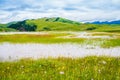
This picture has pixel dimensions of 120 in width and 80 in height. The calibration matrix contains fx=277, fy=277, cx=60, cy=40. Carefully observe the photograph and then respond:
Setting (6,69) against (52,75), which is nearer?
(52,75)

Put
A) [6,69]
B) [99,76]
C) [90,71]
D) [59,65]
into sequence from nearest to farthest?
[99,76] < [90,71] < [6,69] < [59,65]

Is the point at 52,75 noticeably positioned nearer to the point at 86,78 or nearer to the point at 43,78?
the point at 43,78

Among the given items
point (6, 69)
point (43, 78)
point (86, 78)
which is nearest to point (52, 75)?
point (43, 78)

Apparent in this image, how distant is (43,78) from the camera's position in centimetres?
924

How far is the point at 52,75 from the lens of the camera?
32.2 ft

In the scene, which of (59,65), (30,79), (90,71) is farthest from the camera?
(59,65)

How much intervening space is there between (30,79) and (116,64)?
5317mm

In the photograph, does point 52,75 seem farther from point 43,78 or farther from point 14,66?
point 14,66

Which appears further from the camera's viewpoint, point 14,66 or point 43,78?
point 14,66

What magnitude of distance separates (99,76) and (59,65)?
11.0 ft

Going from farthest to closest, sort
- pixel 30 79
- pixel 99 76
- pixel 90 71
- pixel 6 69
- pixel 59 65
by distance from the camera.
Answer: pixel 59 65, pixel 6 69, pixel 90 71, pixel 99 76, pixel 30 79

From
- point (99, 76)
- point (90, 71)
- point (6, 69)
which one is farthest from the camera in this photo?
point (6, 69)

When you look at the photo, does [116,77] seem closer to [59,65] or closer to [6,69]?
[59,65]

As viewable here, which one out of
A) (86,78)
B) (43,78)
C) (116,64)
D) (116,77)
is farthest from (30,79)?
(116,64)
